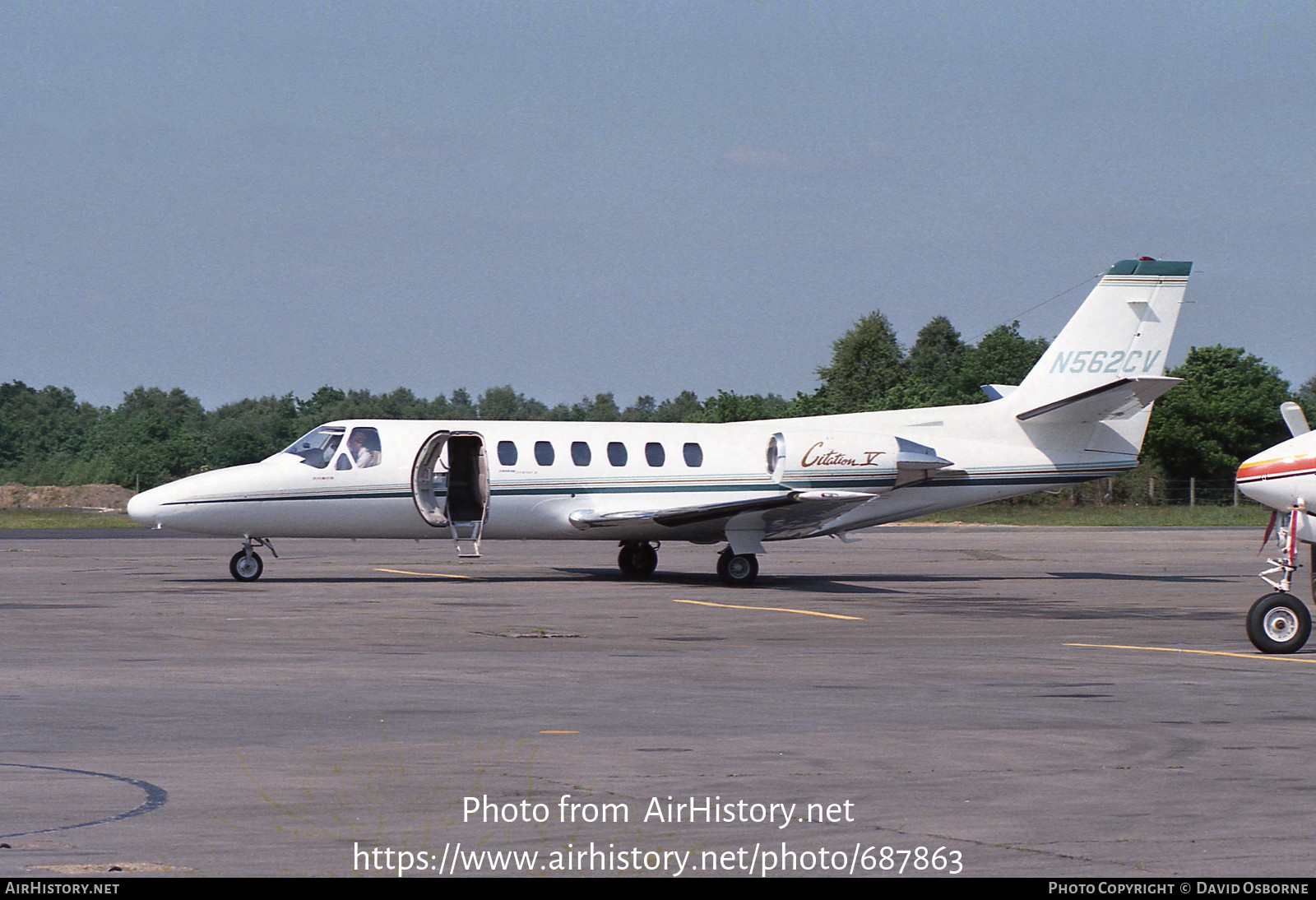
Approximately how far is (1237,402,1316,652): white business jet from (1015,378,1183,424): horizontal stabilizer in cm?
1226

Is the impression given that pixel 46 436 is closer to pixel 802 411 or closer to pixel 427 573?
pixel 802 411

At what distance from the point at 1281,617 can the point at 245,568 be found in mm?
17504

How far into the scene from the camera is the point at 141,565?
3175 centimetres

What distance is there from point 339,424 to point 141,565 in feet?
22.6

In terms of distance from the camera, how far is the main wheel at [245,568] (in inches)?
1058

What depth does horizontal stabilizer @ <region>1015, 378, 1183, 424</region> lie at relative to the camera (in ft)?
92.8

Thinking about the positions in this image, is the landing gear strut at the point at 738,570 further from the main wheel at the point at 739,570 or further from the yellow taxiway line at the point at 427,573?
the yellow taxiway line at the point at 427,573

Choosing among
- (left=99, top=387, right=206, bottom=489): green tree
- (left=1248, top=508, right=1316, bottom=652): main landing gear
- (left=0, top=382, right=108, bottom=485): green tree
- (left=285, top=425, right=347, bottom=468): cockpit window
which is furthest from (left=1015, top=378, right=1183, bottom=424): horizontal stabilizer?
(left=0, top=382, right=108, bottom=485): green tree

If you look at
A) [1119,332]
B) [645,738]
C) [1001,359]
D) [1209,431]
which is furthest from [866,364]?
[645,738]

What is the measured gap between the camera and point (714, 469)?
29.0 m

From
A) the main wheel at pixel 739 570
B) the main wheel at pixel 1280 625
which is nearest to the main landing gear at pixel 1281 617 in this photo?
the main wheel at pixel 1280 625

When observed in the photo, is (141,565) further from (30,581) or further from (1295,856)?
(1295,856)

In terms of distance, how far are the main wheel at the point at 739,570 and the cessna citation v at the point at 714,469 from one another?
0.03 meters
